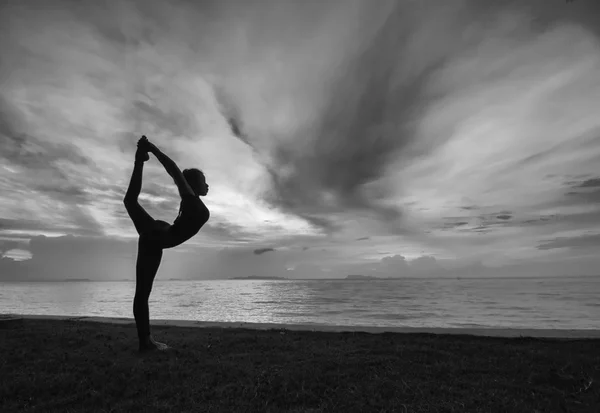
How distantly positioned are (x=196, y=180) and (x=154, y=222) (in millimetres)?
1215

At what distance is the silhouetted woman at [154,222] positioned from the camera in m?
5.60

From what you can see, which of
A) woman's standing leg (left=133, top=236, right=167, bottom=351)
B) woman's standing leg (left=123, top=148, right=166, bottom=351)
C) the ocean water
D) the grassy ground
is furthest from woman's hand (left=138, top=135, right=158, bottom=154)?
the ocean water

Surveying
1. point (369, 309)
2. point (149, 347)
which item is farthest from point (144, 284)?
point (369, 309)

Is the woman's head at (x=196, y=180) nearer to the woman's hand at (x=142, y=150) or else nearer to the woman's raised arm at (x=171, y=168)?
the woman's raised arm at (x=171, y=168)

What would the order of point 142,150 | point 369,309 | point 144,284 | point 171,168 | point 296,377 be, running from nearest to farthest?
point 296,377, point 171,168, point 142,150, point 144,284, point 369,309

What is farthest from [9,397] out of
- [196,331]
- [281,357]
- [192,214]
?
[196,331]

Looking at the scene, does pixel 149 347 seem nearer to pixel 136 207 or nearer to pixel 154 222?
pixel 154 222

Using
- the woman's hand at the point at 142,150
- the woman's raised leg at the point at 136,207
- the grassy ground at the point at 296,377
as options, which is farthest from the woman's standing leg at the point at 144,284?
the woman's hand at the point at 142,150

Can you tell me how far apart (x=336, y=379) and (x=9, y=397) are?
406 cm

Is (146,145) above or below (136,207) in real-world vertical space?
above

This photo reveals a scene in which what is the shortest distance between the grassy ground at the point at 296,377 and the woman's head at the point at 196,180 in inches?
116

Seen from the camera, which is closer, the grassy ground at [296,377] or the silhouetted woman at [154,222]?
the grassy ground at [296,377]

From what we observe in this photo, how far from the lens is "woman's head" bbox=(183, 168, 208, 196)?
5.91 m

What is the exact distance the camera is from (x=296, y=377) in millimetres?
4543
